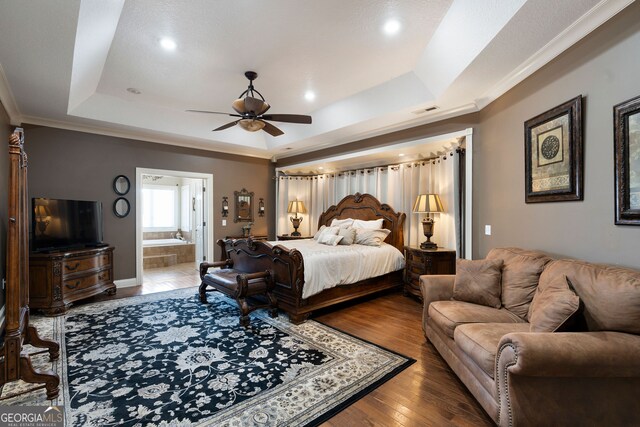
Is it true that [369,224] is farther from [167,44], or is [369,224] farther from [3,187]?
[3,187]

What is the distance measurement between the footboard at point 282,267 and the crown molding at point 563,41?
2.97 meters

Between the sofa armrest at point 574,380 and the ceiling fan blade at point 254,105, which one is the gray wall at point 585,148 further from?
the ceiling fan blade at point 254,105

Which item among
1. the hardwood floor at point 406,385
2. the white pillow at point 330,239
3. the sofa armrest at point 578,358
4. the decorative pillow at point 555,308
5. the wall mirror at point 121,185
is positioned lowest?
the hardwood floor at point 406,385

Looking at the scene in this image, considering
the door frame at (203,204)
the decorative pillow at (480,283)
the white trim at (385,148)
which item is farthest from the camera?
the door frame at (203,204)

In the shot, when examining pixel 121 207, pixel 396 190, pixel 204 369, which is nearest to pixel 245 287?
pixel 204 369

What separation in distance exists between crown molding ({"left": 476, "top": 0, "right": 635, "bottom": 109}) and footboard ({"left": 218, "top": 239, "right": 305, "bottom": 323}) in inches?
117

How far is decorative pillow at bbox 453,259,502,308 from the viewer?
256 cm

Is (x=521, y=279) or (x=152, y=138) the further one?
(x=152, y=138)

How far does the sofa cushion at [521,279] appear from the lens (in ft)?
7.70

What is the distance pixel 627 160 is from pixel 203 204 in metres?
6.65

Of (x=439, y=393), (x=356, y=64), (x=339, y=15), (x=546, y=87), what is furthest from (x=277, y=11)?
(x=439, y=393)

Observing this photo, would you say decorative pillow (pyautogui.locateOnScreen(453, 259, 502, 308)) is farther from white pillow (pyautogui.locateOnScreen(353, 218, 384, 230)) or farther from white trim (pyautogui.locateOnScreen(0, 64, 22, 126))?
white trim (pyautogui.locateOnScreen(0, 64, 22, 126))

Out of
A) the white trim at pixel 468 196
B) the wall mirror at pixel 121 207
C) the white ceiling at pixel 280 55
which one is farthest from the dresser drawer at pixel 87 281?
the white trim at pixel 468 196

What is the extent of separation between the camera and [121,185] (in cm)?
520
